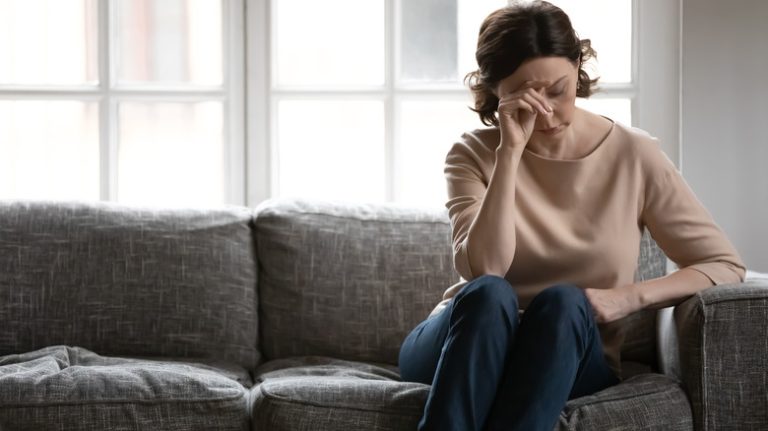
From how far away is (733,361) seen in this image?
2.02m

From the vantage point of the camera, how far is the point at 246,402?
214 cm

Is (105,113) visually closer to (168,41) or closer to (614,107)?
(168,41)

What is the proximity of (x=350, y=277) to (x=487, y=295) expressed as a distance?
2.67ft

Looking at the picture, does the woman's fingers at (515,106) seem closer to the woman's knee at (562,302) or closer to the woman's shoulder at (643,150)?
the woman's shoulder at (643,150)

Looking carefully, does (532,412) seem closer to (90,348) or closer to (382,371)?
(382,371)

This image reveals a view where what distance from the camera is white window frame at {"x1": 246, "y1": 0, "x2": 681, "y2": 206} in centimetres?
313

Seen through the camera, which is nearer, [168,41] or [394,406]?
[394,406]

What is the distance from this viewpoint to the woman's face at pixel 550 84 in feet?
6.97

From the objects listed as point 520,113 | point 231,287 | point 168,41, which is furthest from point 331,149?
point 520,113

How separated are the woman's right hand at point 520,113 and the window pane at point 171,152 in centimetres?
129

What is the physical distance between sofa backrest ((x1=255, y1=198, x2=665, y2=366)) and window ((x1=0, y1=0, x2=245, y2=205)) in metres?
0.56

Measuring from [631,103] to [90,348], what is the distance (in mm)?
1706

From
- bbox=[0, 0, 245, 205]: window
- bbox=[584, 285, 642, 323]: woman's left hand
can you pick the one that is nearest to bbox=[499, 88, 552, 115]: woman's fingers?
bbox=[584, 285, 642, 323]: woman's left hand

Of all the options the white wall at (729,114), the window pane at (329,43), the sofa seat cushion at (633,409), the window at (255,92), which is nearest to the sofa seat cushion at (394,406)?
the sofa seat cushion at (633,409)
